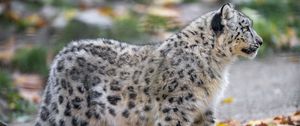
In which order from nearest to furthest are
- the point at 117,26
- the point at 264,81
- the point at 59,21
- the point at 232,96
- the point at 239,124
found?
the point at 239,124
the point at 232,96
the point at 264,81
the point at 117,26
the point at 59,21

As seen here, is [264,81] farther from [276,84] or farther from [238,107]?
[238,107]

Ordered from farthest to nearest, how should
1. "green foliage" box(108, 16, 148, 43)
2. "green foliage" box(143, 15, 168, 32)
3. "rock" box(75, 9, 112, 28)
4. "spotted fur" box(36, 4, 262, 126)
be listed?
"rock" box(75, 9, 112, 28)
"green foliage" box(143, 15, 168, 32)
"green foliage" box(108, 16, 148, 43)
"spotted fur" box(36, 4, 262, 126)

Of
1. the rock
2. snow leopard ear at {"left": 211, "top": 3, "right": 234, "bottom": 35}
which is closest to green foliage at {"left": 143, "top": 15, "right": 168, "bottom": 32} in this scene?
the rock

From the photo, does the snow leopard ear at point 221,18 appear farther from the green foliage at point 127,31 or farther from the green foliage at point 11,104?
the green foliage at point 127,31

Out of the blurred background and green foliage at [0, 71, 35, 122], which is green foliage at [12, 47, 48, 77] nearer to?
the blurred background

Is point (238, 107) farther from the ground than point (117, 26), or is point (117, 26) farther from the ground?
point (117, 26)

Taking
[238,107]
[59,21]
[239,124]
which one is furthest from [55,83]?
[59,21]

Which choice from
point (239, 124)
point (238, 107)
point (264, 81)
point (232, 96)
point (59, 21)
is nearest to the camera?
point (239, 124)
